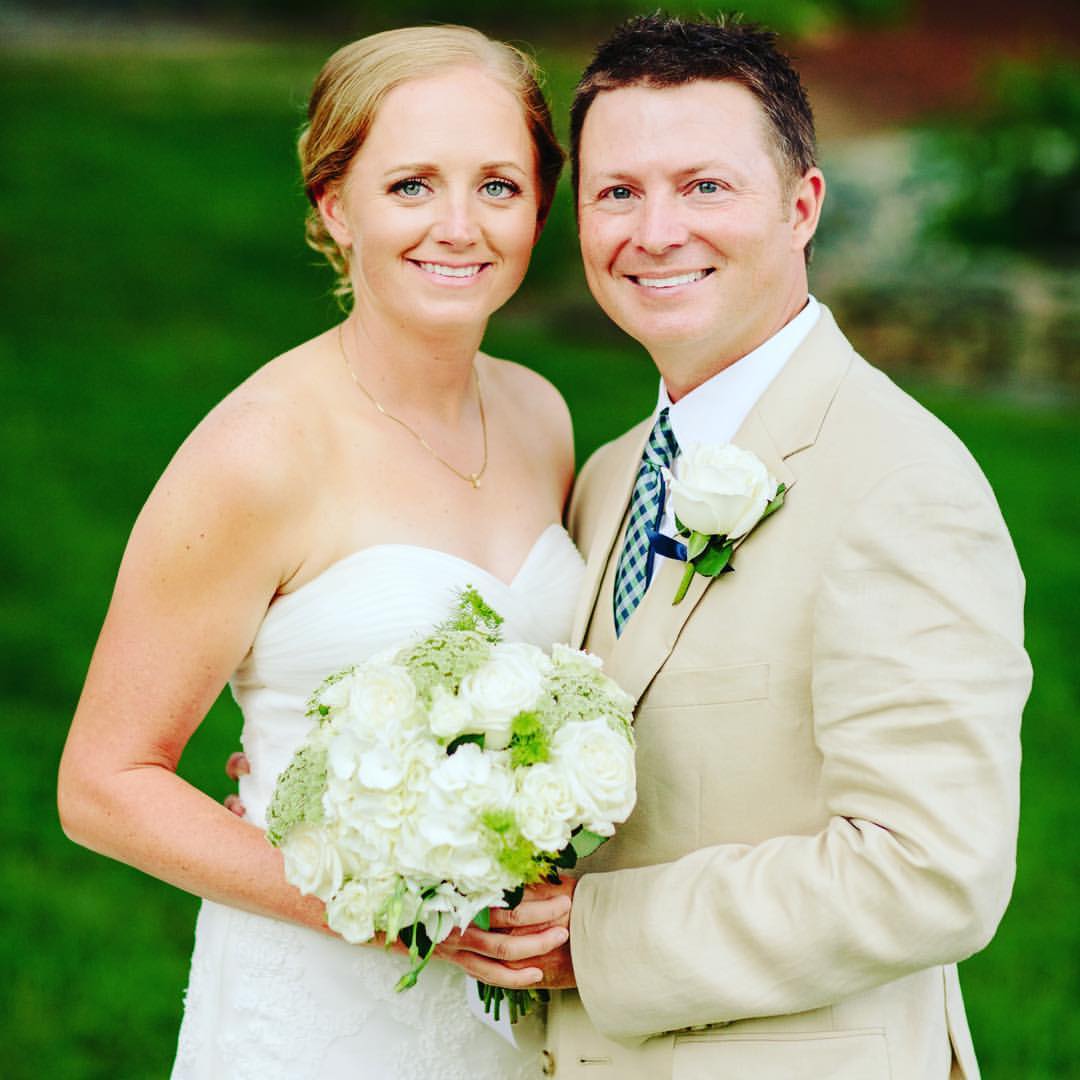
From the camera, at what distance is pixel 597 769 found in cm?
243

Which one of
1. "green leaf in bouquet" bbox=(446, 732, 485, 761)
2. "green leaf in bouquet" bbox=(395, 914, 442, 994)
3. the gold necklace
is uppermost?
the gold necklace

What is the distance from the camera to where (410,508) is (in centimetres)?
345

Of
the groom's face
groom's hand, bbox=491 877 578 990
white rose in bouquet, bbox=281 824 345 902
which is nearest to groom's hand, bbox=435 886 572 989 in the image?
groom's hand, bbox=491 877 578 990

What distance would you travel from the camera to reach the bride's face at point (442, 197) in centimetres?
331

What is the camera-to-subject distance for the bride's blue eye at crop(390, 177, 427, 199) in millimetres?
3342

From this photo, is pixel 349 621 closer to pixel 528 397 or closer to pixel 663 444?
pixel 663 444

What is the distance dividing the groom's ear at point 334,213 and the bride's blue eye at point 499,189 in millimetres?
344

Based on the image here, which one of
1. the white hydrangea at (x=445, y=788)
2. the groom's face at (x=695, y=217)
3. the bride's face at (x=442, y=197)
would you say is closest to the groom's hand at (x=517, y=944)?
the white hydrangea at (x=445, y=788)

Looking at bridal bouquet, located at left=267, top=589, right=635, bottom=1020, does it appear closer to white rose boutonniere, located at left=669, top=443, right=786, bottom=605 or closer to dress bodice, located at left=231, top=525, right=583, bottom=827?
white rose boutonniere, located at left=669, top=443, right=786, bottom=605

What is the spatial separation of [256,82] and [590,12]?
6611 millimetres

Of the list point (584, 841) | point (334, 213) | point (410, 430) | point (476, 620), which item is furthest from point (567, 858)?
point (334, 213)

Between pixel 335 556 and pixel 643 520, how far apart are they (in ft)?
2.22

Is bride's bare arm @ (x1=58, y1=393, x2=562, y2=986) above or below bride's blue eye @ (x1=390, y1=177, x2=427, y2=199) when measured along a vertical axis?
below

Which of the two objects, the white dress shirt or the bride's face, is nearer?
the white dress shirt
